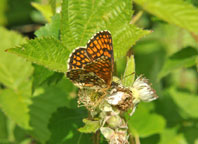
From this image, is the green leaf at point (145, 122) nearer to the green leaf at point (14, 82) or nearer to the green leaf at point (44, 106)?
the green leaf at point (44, 106)

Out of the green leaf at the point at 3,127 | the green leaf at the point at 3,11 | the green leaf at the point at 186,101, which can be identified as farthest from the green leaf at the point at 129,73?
the green leaf at the point at 3,11

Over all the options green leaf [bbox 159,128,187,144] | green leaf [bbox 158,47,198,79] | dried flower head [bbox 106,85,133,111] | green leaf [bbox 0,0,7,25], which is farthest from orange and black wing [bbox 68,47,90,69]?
green leaf [bbox 0,0,7,25]

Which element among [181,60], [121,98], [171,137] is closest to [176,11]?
[181,60]

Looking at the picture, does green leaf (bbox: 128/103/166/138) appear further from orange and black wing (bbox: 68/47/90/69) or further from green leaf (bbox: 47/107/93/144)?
orange and black wing (bbox: 68/47/90/69)

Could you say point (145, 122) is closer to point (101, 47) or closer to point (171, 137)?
point (171, 137)

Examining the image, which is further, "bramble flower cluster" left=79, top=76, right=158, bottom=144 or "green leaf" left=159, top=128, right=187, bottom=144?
"green leaf" left=159, top=128, right=187, bottom=144

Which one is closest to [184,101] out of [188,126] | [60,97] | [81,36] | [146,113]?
[188,126]

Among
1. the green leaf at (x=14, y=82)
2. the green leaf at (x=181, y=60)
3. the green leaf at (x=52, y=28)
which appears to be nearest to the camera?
the green leaf at (x=52, y=28)
